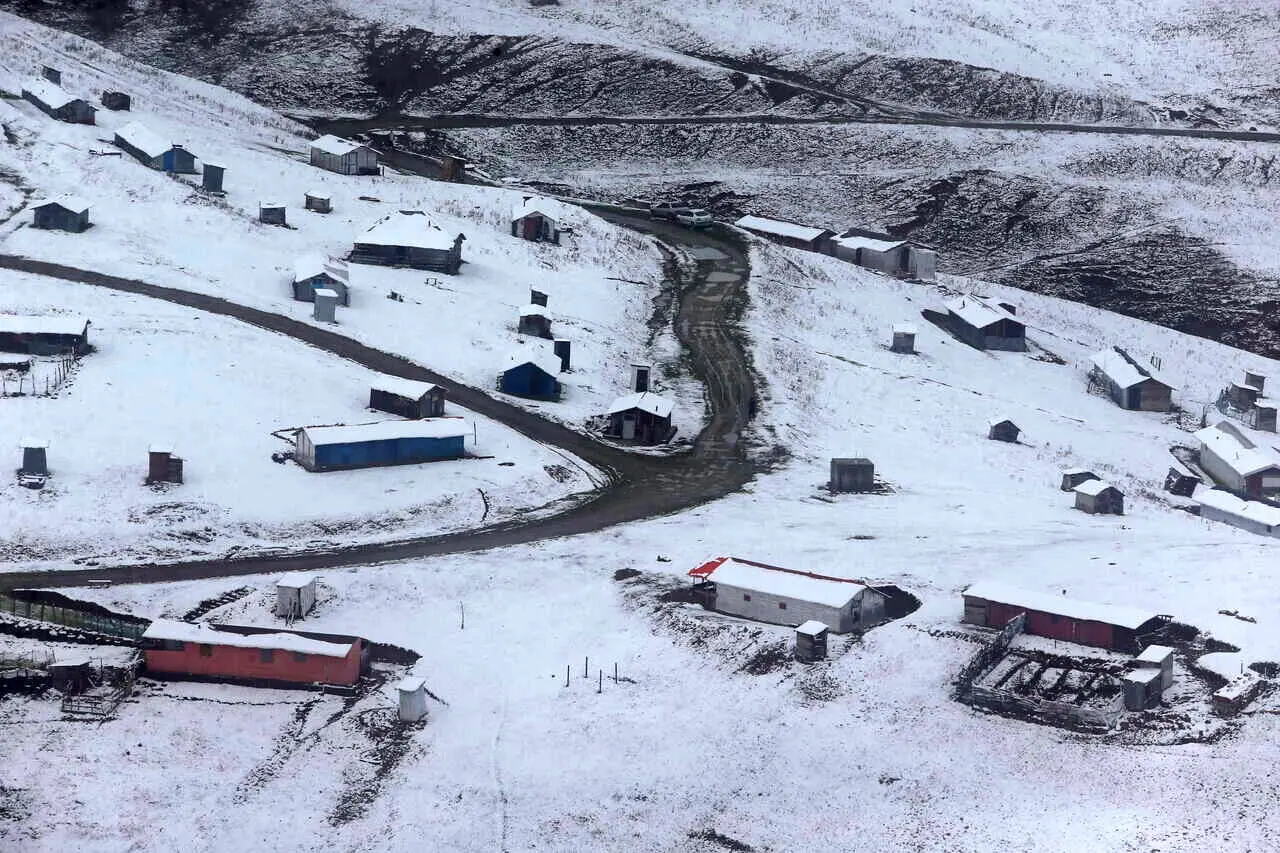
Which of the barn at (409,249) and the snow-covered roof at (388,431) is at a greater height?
the barn at (409,249)

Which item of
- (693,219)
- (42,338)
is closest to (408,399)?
(42,338)

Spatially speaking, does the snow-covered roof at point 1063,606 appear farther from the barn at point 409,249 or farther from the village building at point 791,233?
the village building at point 791,233

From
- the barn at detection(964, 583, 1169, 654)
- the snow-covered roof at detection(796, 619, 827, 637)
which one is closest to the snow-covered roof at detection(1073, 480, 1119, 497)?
the barn at detection(964, 583, 1169, 654)

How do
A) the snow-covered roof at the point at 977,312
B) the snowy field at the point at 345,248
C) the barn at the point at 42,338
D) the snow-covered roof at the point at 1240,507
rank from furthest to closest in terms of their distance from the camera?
the snow-covered roof at the point at 977,312 < the snowy field at the point at 345,248 < the barn at the point at 42,338 < the snow-covered roof at the point at 1240,507

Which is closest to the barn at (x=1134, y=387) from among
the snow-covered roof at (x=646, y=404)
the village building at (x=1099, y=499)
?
the village building at (x=1099, y=499)

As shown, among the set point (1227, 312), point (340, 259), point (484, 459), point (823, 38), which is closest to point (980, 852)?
point (484, 459)

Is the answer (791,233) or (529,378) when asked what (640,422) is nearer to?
(529,378)

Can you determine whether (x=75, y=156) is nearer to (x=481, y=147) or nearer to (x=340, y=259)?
(x=340, y=259)
